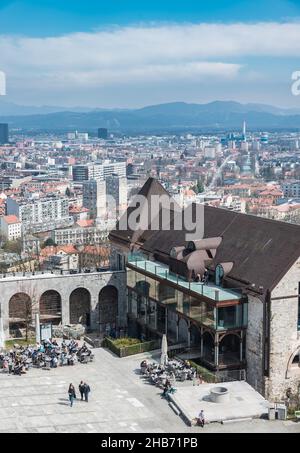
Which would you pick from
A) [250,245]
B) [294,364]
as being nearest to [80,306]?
[250,245]

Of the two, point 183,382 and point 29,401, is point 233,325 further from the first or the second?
point 29,401

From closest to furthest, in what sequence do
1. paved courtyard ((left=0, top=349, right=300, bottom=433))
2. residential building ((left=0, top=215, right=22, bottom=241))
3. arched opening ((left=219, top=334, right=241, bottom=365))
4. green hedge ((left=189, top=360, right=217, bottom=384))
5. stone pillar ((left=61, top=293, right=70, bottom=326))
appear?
paved courtyard ((left=0, top=349, right=300, bottom=433)), green hedge ((left=189, top=360, right=217, bottom=384)), arched opening ((left=219, top=334, right=241, bottom=365)), stone pillar ((left=61, top=293, right=70, bottom=326)), residential building ((left=0, top=215, right=22, bottom=241))

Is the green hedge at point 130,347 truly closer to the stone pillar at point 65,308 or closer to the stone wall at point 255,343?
the stone wall at point 255,343

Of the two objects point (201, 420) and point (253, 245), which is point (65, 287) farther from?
point (201, 420)

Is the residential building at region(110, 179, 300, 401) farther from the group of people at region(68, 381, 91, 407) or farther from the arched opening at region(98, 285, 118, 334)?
the group of people at region(68, 381, 91, 407)

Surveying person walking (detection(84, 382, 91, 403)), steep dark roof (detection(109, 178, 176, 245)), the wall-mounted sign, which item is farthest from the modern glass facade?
person walking (detection(84, 382, 91, 403))

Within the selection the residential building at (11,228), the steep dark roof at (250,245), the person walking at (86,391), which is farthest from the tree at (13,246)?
the person walking at (86,391)
